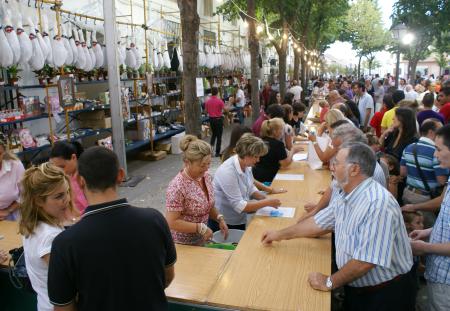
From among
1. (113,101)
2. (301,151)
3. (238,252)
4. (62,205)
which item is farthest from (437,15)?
(62,205)

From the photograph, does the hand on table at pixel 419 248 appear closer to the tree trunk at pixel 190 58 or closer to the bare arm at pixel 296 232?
the bare arm at pixel 296 232

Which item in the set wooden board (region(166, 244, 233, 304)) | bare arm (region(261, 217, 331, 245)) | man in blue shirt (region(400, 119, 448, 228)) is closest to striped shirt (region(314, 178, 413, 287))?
bare arm (region(261, 217, 331, 245))

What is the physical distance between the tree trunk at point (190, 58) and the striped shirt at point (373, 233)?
170 inches

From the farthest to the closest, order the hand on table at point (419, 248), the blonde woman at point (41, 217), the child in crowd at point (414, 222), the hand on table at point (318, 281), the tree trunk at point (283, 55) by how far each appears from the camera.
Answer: the tree trunk at point (283, 55) < the child in crowd at point (414, 222) < the hand on table at point (419, 248) < the hand on table at point (318, 281) < the blonde woman at point (41, 217)

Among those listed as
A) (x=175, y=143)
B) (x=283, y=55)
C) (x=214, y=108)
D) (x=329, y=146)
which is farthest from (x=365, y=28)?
(x=329, y=146)

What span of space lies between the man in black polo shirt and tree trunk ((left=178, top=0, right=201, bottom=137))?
4.65 m

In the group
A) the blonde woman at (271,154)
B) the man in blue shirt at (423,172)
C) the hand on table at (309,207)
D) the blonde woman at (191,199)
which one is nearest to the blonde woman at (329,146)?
the blonde woman at (271,154)

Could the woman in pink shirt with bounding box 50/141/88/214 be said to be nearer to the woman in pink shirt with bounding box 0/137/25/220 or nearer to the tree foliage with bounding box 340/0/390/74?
the woman in pink shirt with bounding box 0/137/25/220

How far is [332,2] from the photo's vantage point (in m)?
20.2

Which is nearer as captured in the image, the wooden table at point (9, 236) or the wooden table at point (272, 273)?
the wooden table at point (272, 273)

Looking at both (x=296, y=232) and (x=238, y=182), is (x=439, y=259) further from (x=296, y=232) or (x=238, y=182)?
(x=238, y=182)

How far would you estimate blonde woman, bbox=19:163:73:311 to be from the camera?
7.65 ft

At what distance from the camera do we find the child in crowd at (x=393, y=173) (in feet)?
16.0

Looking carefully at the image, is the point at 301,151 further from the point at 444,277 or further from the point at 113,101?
the point at 444,277
